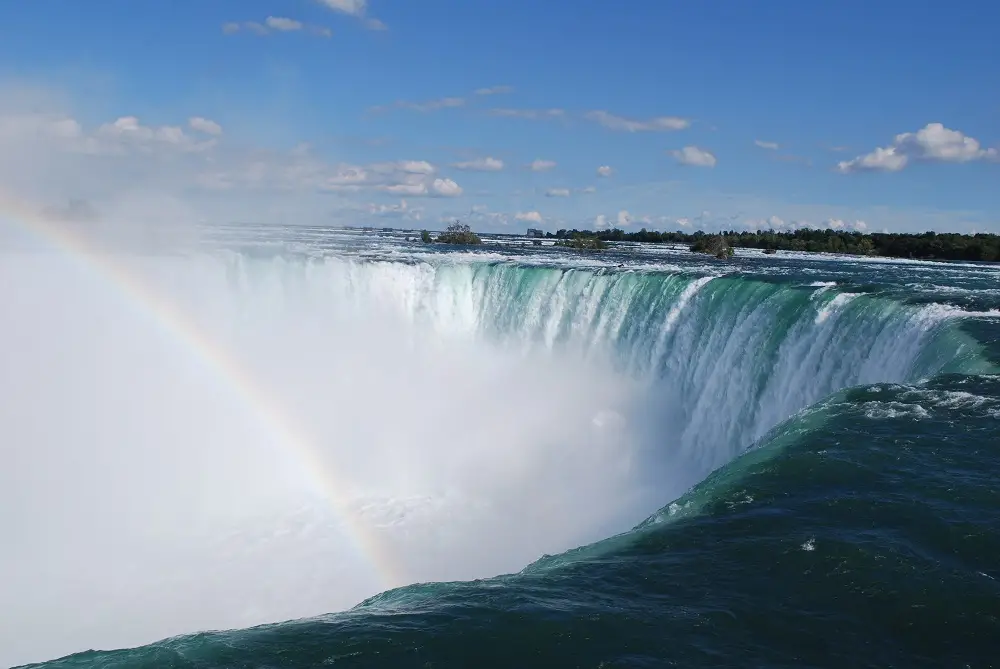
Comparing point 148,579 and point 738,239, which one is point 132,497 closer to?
point 148,579

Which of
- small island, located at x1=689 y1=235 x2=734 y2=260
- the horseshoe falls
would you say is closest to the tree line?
small island, located at x1=689 y1=235 x2=734 y2=260

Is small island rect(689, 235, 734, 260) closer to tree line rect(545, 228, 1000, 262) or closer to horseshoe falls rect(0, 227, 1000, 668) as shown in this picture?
tree line rect(545, 228, 1000, 262)

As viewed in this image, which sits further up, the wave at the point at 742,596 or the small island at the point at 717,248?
the small island at the point at 717,248

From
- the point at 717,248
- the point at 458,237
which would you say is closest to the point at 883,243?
the point at 717,248

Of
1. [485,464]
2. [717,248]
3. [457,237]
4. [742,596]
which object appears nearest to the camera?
[742,596]

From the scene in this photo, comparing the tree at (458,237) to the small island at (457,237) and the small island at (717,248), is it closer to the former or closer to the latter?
the small island at (457,237)

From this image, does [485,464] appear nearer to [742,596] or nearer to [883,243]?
[742,596]

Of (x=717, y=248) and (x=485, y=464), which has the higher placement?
(x=717, y=248)

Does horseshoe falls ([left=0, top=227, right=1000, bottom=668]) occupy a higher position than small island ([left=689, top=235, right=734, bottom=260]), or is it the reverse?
small island ([left=689, top=235, right=734, bottom=260])

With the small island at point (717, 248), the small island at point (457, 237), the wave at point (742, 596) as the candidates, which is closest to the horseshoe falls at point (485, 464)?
the wave at point (742, 596)
